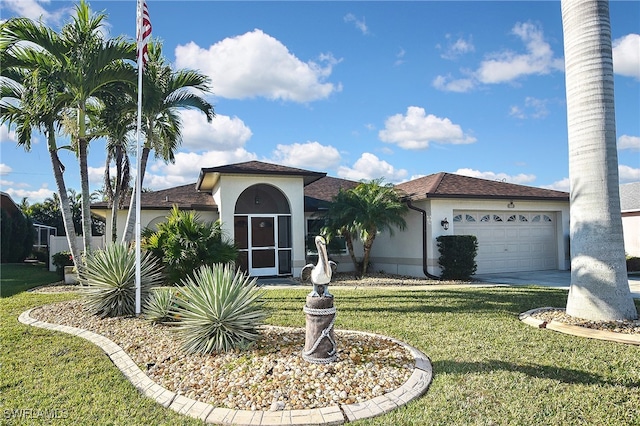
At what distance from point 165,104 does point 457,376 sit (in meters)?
12.8

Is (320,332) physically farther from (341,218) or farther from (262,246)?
(262,246)

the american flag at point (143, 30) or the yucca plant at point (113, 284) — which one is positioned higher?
the american flag at point (143, 30)

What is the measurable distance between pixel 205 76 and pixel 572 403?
13944 mm

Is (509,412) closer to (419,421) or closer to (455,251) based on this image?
(419,421)

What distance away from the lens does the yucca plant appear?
843cm

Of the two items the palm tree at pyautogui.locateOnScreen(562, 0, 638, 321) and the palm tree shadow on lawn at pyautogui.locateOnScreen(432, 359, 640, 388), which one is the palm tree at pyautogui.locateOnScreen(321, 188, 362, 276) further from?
the palm tree shadow on lawn at pyautogui.locateOnScreen(432, 359, 640, 388)

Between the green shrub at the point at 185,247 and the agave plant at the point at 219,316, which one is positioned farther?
the green shrub at the point at 185,247

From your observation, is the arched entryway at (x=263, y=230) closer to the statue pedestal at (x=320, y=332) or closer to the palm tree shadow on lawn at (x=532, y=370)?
the statue pedestal at (x=320, y=332)

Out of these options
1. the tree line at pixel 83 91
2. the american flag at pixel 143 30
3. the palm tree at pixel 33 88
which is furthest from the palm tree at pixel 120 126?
the american flag at pixel 143 30

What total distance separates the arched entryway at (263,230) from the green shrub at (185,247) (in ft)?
13.0

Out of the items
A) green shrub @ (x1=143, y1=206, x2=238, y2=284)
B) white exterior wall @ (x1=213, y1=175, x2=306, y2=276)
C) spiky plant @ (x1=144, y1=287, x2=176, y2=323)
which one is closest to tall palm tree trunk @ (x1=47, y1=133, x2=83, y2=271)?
green shrub @ (x1=143, y1=206, x2=238, y2=284)

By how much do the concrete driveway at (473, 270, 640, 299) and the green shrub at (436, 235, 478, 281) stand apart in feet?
2.63

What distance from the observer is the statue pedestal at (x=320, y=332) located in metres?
5.12

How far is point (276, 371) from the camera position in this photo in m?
4.91
